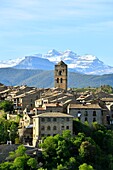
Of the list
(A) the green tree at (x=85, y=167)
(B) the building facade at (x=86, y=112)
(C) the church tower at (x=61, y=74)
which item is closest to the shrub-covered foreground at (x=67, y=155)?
(A) the green tree at (x=85, y=167)

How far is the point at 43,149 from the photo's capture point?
58562 millimetres

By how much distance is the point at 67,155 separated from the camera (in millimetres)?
58625

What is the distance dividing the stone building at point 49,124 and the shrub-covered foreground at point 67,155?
4.45 feet

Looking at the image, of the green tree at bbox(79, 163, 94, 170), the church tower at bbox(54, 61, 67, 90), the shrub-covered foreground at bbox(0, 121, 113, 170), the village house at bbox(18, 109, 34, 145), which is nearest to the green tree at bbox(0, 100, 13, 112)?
the village house at bbox(18, 109, 34, 145)

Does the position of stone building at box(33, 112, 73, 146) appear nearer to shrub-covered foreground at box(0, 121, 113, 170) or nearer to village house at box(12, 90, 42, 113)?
shrub-covered foreground at box(0, 121, 113, 170)

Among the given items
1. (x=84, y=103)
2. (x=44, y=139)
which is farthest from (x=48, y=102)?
(x=44, y=139)

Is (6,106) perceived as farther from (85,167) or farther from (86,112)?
(85,167)

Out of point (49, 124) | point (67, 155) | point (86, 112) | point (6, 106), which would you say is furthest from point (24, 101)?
point (67, 155)

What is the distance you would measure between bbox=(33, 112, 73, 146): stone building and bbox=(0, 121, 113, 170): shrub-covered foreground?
4.45 feet

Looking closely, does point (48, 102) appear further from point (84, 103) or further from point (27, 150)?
point (27, 150)

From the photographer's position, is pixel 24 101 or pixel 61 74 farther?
pixel 61 74

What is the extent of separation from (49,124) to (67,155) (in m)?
4.26

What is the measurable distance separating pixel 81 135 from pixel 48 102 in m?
12.9

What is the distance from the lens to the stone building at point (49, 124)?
200ft
